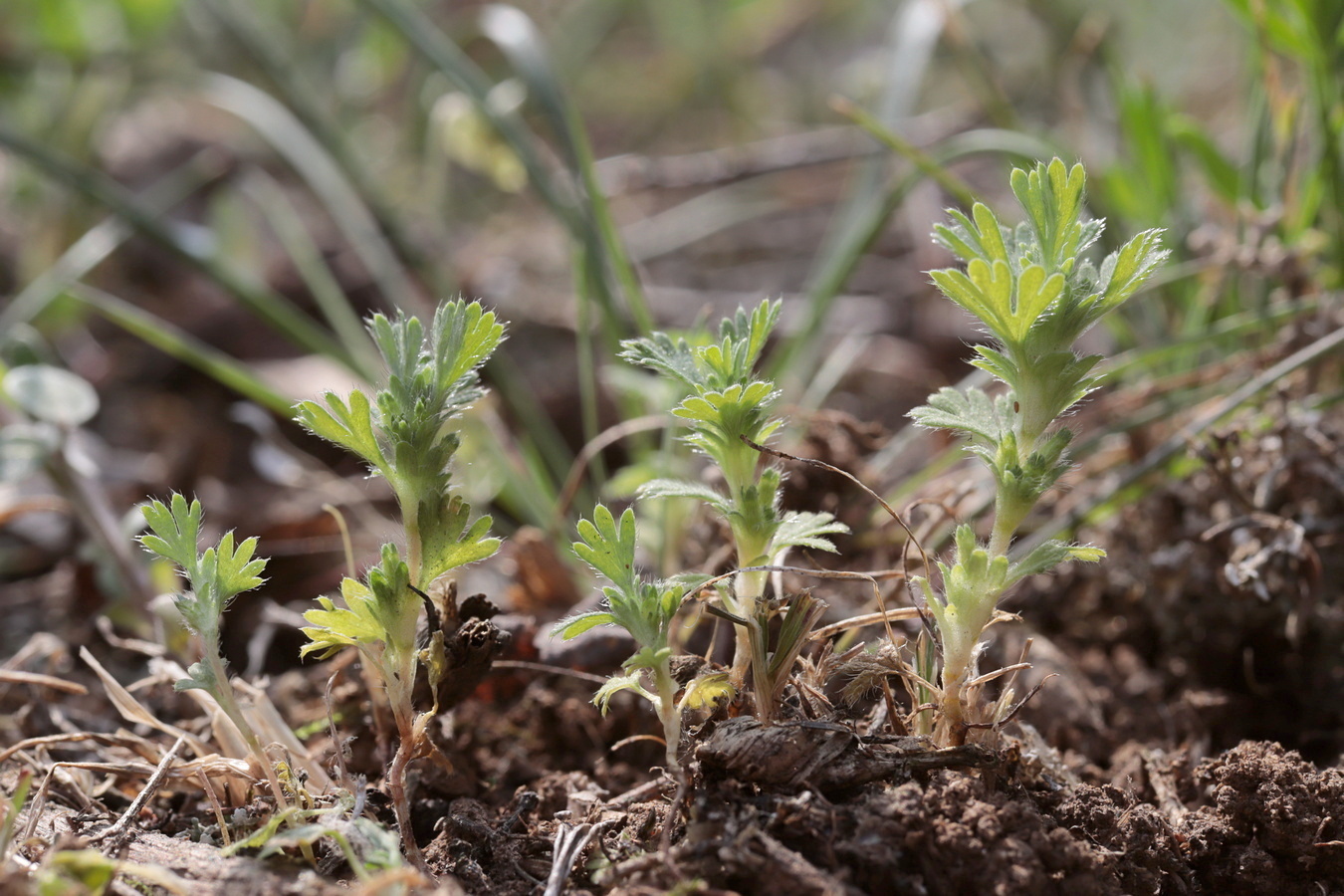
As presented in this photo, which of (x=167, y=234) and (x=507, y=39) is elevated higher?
(x=507, y=39)

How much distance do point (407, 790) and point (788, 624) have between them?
559mm

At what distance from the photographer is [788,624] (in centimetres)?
108

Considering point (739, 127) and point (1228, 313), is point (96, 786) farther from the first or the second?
point (739, 127)

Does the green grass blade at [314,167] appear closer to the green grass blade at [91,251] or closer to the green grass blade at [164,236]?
the green grass blade at [164,236]

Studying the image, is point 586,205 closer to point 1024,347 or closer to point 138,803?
point 1024,347

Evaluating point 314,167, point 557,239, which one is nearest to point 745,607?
point 314,167

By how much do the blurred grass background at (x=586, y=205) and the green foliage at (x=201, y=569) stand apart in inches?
27.8

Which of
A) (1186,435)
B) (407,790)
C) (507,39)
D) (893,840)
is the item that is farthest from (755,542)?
(507,39)

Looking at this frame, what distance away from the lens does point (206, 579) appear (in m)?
1.09

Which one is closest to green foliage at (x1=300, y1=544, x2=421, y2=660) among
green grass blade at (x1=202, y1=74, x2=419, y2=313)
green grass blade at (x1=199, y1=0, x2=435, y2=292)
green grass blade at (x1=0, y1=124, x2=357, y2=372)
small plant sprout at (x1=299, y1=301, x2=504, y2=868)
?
small plant sprout at (x1=299, y1=301, x2=504, y2=868)

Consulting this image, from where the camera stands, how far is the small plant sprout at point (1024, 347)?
3.24ft

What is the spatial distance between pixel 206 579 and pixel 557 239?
9.12 feet

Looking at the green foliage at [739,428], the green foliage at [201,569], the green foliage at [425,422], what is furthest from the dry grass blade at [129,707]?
the green foliage at [739,428]

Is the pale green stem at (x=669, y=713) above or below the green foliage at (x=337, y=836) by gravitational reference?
above
